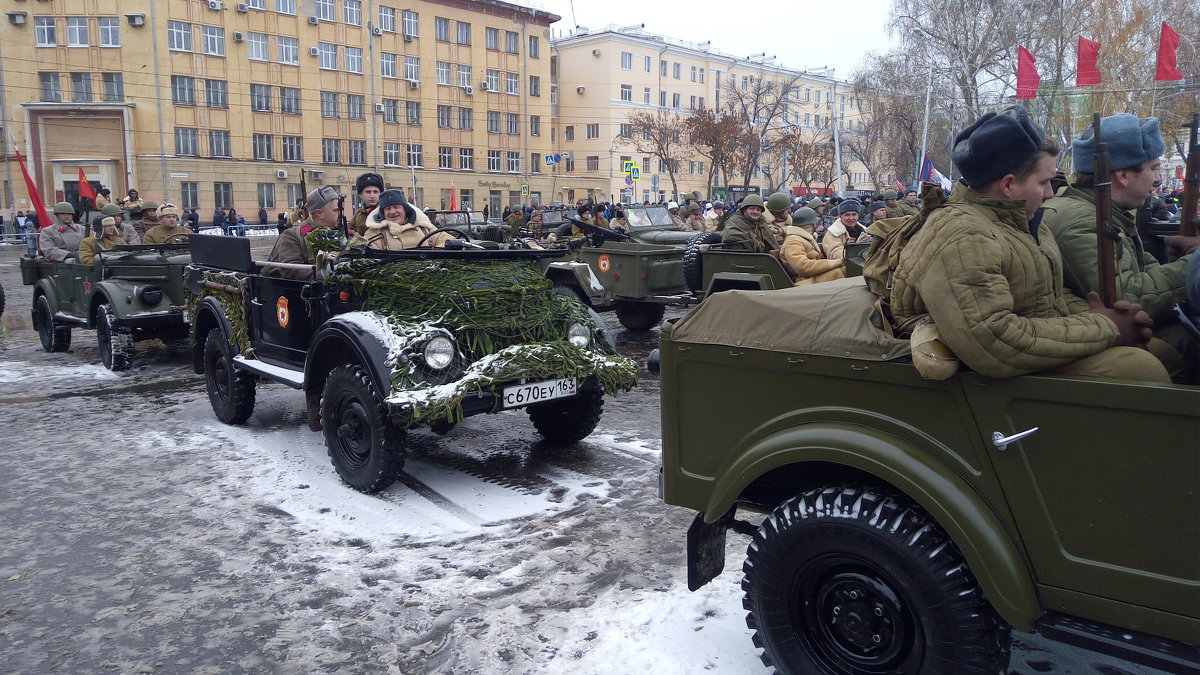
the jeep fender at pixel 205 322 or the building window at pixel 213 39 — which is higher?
the building window at pixel 213 39

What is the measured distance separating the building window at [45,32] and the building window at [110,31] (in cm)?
231

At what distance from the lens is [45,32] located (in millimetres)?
41344

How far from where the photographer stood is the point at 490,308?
225 inches

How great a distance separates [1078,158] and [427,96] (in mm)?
52102

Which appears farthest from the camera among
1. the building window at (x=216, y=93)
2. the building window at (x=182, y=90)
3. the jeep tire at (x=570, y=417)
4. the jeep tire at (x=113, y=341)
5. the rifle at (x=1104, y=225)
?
the building window at (x=216, y=93)

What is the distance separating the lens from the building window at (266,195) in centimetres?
4534

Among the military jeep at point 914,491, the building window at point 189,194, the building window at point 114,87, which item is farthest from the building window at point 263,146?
the military jeep at point 914,491

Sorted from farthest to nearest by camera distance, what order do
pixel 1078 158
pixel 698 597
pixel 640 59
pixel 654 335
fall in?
pixel 640 59
pixel 654 335
pixel 698 597
pixel 1078 158

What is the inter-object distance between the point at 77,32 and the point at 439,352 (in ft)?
149

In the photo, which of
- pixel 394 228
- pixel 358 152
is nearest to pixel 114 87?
pixel 358 152

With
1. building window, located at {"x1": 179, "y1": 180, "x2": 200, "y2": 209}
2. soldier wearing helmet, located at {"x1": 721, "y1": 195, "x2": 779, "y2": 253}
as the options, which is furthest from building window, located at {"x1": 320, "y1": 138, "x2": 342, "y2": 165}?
soldier wearing helmet, located at {"x1": 721, "y1": 195, "x2": 779, "y2": 253}

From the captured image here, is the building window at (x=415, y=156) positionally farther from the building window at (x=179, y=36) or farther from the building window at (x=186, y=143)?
the building window at (x=179, y=36)

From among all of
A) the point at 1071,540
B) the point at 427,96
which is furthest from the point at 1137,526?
the point at 427,96

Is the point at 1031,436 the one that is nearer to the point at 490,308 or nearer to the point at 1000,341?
the point at 1000,341
